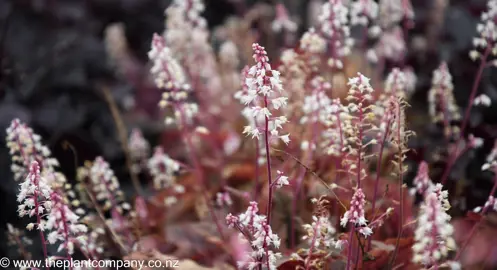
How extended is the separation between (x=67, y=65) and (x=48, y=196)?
112cm

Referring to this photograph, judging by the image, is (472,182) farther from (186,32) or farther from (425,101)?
(186,32)

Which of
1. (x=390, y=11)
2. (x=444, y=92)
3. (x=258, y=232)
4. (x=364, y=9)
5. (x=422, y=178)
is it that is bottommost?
(x=258, y=232)

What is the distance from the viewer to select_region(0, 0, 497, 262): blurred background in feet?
5.19

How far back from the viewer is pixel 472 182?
1420 millimetres

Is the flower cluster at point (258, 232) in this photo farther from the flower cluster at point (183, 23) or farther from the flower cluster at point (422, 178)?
the flower cluster at point (183, 23)

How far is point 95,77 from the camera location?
7.05 feet

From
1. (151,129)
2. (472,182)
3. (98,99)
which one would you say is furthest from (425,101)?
(98,99)

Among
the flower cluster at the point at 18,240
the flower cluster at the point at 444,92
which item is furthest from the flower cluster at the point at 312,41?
the flower cluster at the point at 18,240

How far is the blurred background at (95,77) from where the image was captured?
158 cm

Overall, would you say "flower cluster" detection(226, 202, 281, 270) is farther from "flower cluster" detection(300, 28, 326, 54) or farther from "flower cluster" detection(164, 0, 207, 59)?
"flower cluster" detection(164, 0, 207, 59)

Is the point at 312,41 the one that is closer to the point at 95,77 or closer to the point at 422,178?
the point at 422,178

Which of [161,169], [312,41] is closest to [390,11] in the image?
[312,41]

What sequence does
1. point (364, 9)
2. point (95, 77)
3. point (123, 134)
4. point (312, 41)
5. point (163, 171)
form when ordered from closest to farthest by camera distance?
1. point (312, 41)
2. point (364, 9)
3. point (123, 134)
4. point (163, 171)
5. point (95, 77)

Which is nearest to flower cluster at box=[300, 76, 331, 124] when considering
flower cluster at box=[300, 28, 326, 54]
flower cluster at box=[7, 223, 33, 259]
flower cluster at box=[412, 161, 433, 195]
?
flower cluster at box=[300, 28, 326, 54]
